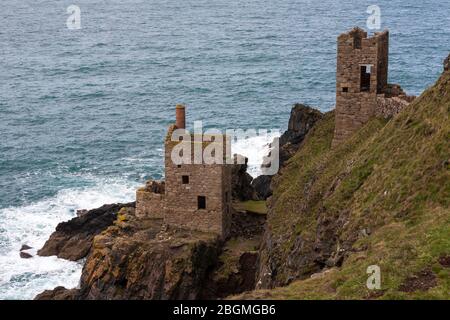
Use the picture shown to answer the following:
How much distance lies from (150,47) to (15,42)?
3443cm

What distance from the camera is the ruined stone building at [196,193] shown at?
55.3 m

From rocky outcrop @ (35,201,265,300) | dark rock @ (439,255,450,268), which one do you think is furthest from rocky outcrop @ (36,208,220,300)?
dark rock @ (439,255,450,268)

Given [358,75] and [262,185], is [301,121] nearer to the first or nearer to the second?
[262,185]

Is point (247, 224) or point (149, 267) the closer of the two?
point (149, 267)

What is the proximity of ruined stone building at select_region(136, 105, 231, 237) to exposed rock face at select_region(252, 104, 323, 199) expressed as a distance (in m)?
19.9

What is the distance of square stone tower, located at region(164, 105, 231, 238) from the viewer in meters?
55.3

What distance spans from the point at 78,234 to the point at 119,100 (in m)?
62.9

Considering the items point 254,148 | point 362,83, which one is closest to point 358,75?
point 362,83

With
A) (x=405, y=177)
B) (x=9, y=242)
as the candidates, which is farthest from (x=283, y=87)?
(x=405, y=177)

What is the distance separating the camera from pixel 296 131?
79812mm

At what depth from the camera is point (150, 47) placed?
620 feet

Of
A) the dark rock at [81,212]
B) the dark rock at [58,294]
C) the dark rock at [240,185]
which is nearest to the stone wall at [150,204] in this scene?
the dark rock at [58,294]

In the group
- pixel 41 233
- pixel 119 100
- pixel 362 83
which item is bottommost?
pixel 41 233

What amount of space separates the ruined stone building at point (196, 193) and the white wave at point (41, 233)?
14774 mm
